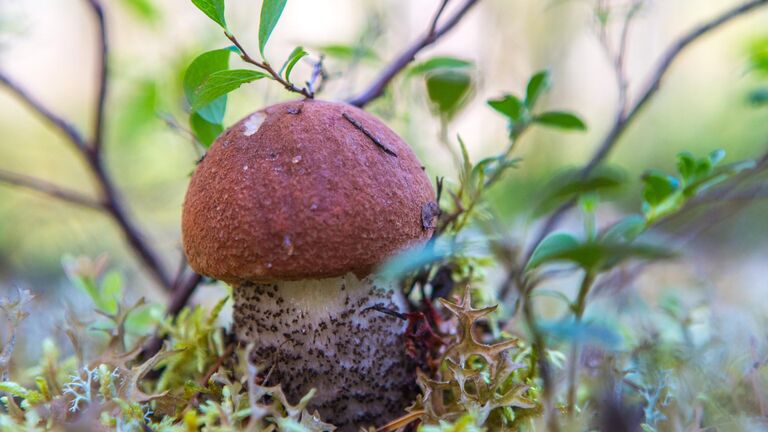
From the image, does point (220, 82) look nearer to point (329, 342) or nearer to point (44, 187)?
point (329, 342)

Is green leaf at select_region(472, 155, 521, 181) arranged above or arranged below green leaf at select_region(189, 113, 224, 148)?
below

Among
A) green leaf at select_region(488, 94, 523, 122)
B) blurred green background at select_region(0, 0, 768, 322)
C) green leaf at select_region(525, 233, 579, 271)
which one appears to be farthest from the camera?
blurred green background at select_region(0, 0, 768, 322)

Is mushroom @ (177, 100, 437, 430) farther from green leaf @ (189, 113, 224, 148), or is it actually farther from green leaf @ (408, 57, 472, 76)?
green leaf @ (408, 57, 472, 76)

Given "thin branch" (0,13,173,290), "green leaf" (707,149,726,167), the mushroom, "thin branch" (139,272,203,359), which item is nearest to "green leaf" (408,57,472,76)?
the mushroom

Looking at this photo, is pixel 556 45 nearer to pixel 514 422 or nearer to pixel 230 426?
pixel 514 422

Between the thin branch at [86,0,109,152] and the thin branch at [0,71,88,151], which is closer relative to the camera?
the thin branch at [86,0,109,152]

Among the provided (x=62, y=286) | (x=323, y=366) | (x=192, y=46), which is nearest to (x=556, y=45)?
(x=192, y=46)

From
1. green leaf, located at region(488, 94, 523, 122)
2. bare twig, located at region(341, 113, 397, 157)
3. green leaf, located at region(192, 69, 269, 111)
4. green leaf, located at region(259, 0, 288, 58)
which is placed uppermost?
green leaf, located at region(259, 0, 288, 58)

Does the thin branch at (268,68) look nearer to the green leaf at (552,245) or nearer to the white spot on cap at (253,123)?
the white spot on cap at (253,123)
